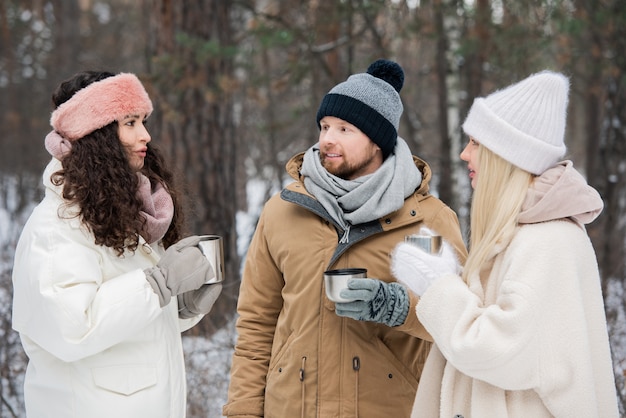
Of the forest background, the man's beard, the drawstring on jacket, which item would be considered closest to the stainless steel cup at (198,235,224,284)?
the man's beard

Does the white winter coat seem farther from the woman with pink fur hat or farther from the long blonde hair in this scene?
the long blonde hair

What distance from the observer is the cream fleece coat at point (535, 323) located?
2.25 meters

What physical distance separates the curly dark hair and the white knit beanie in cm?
136

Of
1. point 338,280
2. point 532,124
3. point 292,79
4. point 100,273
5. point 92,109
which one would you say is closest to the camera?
point 532,124

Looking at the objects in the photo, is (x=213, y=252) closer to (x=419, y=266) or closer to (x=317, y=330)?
(x=317, y=330)

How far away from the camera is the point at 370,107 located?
3062 millimetres

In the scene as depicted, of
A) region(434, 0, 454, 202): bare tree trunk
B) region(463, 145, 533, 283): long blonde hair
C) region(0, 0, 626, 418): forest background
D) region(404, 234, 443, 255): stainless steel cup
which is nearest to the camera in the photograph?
region(463, 145, 533, 283): long blonde hair

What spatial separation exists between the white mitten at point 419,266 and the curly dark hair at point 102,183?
1042 millimetres

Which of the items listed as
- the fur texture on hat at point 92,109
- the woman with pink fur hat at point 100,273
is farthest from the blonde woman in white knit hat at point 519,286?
the fur texture on hat at point 92,109

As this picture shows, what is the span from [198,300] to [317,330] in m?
0.54

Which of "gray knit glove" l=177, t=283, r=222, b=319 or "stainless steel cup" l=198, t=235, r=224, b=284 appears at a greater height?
"stainless steel cup" l=198, t=235, r=224, b=284

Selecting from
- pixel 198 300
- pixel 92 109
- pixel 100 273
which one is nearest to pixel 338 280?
pixel 198 300

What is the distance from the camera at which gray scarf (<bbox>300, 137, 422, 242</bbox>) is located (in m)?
2.89

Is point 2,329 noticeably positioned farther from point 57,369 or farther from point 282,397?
point 282,397
